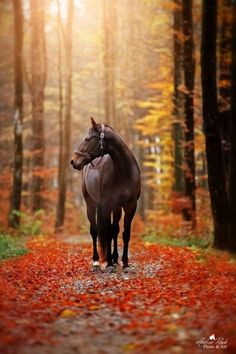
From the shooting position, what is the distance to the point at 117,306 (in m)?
7.59

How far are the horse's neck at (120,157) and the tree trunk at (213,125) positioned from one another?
115 inches

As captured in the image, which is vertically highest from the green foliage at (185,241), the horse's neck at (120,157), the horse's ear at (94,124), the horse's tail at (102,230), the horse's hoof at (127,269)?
the horse's ear at (94,124)

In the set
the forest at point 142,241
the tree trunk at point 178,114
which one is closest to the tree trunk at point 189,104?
the forest at point 142,241

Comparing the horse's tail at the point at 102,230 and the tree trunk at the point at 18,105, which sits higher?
the tree trunk at the point at 18,105

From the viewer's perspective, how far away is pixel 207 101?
13.1m

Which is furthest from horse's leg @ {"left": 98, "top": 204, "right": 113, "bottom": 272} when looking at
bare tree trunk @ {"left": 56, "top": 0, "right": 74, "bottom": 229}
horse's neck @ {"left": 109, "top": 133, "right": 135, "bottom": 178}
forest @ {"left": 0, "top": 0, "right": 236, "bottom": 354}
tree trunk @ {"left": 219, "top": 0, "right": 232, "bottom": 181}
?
bare tree trunk @ {"left": 56, "top": 0, "right": 74, "bottom": 229}

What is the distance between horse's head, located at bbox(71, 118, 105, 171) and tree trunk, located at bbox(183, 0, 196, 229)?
7556 mm

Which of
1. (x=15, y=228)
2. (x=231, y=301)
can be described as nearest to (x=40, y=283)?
(x=231, y=301)

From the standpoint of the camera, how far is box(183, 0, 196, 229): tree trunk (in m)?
17.9

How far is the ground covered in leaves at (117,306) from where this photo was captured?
587 centimetres

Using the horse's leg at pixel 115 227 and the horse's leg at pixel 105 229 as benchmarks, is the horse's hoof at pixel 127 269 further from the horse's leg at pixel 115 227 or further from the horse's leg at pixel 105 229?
the horse's leg at pixel 115 227

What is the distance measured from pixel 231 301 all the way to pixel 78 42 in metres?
35.1

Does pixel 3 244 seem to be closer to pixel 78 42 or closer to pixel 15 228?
pixel 15 228

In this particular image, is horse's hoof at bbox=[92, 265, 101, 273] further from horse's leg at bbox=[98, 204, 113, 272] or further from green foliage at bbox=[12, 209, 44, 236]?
green foliage at bbox=[12, 209, 44, 236]
